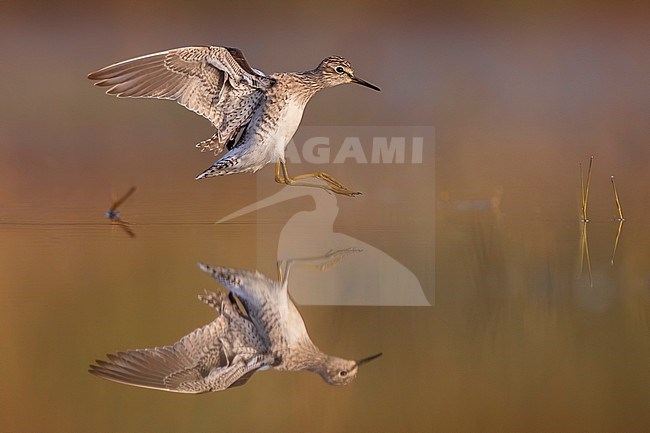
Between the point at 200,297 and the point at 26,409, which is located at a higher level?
the point at 200,297

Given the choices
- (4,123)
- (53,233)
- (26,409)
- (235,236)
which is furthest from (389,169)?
(26,409)

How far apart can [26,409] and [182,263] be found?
1440 mm

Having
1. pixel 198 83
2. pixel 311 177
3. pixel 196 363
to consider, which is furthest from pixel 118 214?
pixel 196 363

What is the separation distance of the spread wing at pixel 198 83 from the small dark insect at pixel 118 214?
2.09 feet

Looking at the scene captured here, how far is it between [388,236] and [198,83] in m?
1.07

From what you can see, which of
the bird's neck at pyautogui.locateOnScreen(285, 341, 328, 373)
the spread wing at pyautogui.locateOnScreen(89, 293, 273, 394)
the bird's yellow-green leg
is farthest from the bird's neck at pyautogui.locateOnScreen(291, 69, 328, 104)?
the bird's neck at pyautogui.locateOnScreen(285, 341, 328, 373)

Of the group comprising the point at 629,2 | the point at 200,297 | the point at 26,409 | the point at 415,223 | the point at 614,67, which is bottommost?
the point at 26,409

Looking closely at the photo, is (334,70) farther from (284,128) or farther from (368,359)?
(368,359)

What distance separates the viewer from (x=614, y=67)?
21.3ft

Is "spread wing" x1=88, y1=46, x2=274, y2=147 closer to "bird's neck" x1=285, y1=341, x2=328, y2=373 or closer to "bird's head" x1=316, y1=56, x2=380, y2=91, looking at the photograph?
"bird's head" x1=316, y1=56, x2=380, y2=91

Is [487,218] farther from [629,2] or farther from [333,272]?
[629,2]

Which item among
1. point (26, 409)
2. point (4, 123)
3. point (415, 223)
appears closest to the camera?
point (26, 409)

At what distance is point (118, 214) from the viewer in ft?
15.7

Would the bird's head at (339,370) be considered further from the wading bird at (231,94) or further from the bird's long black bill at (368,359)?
the wading bird at (231,94)
